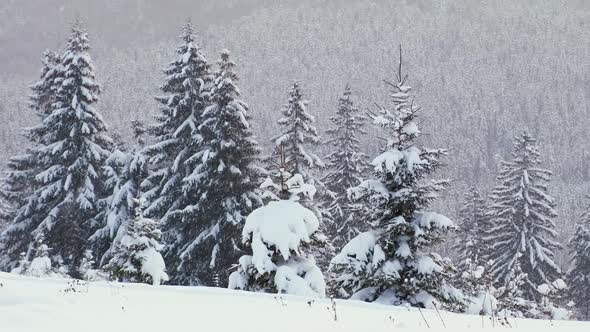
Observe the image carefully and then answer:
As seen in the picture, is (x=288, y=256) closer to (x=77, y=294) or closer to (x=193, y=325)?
(x=77, y=294)

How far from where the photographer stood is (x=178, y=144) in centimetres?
2531

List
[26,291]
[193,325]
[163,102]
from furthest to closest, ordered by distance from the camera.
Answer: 1. [163,102]
2. [26,291]
3. [193,325]

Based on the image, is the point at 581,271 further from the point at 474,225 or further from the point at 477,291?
the point at 477,291

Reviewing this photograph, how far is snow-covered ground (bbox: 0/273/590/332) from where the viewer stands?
18.4 feet

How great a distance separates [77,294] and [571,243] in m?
40.6

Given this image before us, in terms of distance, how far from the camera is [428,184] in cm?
1470

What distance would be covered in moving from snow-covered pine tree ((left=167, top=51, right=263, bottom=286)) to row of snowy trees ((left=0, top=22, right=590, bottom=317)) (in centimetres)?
6

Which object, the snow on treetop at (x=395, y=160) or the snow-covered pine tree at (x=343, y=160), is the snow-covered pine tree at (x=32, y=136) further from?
the snow on treetop at (x=395, y=160)

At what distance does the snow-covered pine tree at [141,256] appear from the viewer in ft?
50.4

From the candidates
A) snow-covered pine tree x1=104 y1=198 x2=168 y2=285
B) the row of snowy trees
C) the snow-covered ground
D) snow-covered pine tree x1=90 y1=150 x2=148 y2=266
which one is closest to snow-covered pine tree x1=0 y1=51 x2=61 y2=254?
the row of snowy trees

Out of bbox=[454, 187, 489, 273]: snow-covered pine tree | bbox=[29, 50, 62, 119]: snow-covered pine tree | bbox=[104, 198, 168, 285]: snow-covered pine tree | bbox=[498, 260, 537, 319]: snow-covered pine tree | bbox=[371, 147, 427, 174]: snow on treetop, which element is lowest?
bbox=[498, 260, 537, 319]: snow-covered pine tree

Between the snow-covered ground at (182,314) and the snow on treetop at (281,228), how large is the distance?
515 cm

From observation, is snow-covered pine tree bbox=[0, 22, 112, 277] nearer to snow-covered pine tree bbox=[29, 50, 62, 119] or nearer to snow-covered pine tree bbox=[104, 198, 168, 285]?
snow-covered pine tree bbox=[29, 50, 62, 119]

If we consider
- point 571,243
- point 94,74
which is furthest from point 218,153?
point 571,243
